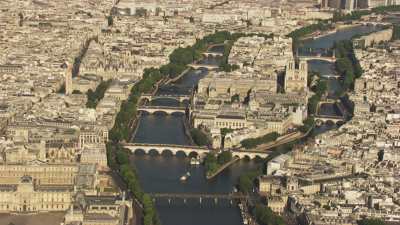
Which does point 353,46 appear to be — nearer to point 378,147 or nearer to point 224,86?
point 224,86

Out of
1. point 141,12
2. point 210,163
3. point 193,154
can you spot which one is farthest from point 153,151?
point 141,12

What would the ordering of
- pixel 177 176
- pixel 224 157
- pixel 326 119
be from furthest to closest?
1. pixel 326 119
2. pixel 224 157
3. pixel 177 176

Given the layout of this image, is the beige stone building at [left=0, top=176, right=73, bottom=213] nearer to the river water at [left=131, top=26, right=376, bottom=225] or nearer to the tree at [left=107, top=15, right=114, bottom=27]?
the river water at [left=131, top=26, right=376, bottom=225]

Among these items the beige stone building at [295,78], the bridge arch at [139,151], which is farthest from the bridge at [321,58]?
the bridge arch at [139,151]

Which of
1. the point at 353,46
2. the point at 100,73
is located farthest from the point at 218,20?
the point at 100,73

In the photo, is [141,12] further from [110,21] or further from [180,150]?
[180,150]

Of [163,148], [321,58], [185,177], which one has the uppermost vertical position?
[163,148]

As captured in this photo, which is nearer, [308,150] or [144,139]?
[308,150]

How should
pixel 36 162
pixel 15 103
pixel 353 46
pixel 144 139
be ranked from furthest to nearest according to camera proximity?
1. pixel 353 46
2. pixel 15 103
3. pixel 144 139
4. pixel 36 162
